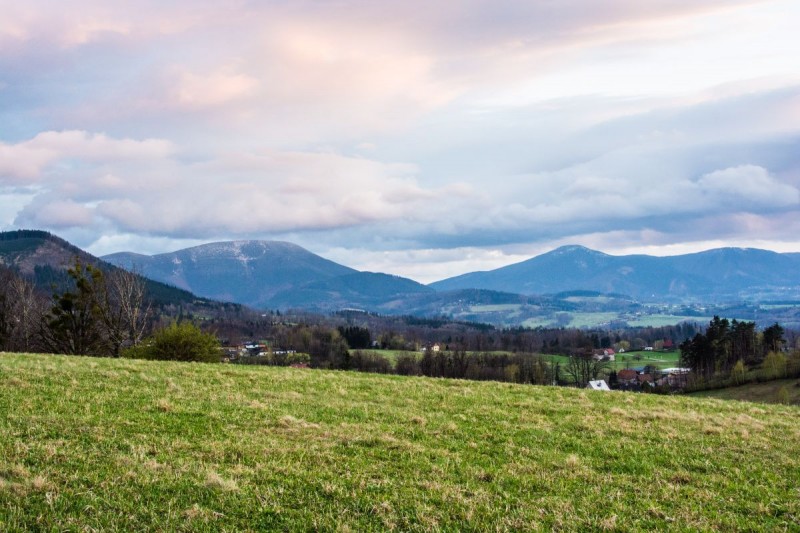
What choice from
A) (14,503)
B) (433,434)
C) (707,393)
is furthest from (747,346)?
(14,503)

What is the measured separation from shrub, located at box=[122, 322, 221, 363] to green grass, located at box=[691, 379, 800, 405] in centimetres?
5770

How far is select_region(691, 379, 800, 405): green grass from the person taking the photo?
71.3 m

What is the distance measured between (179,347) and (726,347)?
381 ft

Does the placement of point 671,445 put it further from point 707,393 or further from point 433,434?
point 707,393

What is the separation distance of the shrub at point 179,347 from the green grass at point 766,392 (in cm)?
5770

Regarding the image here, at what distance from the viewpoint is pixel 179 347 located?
41.0 metres

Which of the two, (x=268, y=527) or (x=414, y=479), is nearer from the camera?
(x=268, y=527)

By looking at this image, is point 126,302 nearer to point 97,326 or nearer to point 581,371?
point 97,326

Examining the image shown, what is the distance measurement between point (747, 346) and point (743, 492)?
134128 millimetres

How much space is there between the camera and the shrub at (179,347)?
4066 cm

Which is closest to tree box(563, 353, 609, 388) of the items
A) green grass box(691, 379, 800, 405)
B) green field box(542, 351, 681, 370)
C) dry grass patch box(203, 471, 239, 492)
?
green field box(542, 351, 681, 370)

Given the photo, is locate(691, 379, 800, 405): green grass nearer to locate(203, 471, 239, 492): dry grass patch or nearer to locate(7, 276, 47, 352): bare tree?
locate(203, 471, 239, 492): dry grass patch

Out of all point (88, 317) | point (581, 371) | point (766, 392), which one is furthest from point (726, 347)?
point (88, 317)

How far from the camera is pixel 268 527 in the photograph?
8547 millimetres
